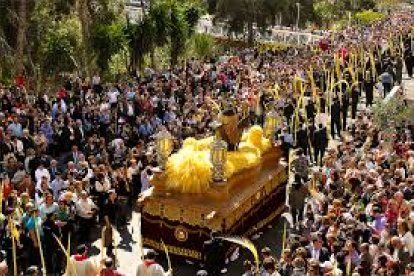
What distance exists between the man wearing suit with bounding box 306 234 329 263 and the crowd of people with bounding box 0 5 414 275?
2 centimetres

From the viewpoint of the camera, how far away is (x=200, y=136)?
18.1 m

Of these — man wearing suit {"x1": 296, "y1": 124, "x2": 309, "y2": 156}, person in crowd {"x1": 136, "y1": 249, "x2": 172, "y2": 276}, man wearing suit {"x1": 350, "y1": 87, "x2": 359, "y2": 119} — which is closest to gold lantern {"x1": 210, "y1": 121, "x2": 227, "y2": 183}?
person in crowd {"x1": 136, "y1": 249, "x2": 172, "y2": 276}

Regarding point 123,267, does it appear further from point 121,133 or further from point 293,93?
point 293,93

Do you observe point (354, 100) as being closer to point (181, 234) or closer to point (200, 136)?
point (200, 136)

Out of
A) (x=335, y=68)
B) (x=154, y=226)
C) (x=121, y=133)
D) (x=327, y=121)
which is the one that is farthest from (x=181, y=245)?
(x=335, y=68)

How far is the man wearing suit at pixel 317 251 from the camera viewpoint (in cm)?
1158

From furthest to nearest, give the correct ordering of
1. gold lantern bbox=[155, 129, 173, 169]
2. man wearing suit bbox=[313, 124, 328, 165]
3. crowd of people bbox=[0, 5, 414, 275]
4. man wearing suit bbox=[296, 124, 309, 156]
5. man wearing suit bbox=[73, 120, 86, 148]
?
1. man wearing suit bbox=[296, 124, 309, 156]
2. man wearing suit bbox=[313, 124, 328, 165]
3. man wearing suit bbox=[73, 120, 86, 148]
4. gold lantern bbox=[155, 129, 173, 169]
5. crowd of people bbox=[0, 5, 414, 275]

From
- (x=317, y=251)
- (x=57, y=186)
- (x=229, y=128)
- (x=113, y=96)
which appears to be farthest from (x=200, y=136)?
(x=317, y=251)

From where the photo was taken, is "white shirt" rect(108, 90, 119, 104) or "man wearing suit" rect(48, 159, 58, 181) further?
"white shirt" rect(108, 90, 119, 104)

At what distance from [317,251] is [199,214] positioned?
245 cm

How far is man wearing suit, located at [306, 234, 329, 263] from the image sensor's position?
1158 centimetres

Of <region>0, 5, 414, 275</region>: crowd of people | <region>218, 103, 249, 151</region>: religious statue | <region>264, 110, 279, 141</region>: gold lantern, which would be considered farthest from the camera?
<region>264, 110, 279, 141</region>: gold lantern

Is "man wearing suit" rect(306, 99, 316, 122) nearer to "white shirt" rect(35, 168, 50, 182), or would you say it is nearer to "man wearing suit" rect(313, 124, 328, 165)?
"man wearing suit" rect(313, 124, 328, 165)

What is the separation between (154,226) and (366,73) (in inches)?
547
